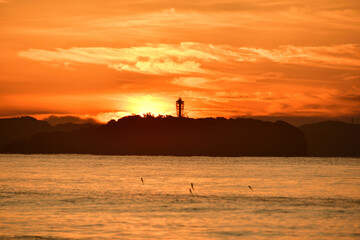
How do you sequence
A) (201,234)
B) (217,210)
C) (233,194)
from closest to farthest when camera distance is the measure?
(201,234) → (217,210) → (233,194)

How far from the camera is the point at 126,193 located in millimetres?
103000

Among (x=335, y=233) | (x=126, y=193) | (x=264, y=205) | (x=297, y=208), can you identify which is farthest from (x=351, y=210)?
(x=126, y=193)

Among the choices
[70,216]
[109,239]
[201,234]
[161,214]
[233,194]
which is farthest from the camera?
[233,194]

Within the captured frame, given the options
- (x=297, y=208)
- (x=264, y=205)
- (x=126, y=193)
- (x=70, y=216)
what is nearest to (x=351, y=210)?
(x=297, y=208)

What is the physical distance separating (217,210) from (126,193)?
31359mm

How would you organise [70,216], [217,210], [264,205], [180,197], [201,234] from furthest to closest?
[180,197], [264,205], [217,210], [70,216], [201,234]

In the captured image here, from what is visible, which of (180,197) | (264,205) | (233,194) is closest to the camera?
(264,205)

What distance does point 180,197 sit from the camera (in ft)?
314

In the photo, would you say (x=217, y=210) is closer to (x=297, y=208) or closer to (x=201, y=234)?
(x=297, y=208)

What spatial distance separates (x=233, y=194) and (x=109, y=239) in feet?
179

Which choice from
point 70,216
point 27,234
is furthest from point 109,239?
point 70,216

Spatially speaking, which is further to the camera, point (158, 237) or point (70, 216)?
point (70, 216)

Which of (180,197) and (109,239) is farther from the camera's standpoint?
(180,197)

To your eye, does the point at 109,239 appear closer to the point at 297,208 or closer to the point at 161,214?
the point at 161,214
